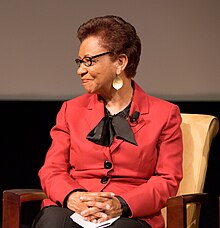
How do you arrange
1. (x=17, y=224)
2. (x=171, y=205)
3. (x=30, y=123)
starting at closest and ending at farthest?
1. (x=171, y=205)
2. (x=17, y=224)
3. (x=30, y=123)

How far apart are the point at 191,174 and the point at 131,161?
38 cm

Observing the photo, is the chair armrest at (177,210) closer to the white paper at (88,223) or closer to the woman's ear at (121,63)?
the white paper at (88,223)

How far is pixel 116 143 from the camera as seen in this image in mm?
3076

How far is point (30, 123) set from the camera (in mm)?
3971

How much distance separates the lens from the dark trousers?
9.32ft

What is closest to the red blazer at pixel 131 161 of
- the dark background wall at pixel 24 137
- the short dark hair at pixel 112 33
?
the short dark hair at pixel 112 33

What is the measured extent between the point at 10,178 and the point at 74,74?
0.71 metres

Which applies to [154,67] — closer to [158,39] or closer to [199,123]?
[158,39]

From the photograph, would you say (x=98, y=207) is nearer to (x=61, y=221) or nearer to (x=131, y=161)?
(x=61, y=221)

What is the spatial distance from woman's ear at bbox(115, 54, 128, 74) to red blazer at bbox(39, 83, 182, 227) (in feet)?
0.49

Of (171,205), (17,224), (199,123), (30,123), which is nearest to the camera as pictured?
(171,205)

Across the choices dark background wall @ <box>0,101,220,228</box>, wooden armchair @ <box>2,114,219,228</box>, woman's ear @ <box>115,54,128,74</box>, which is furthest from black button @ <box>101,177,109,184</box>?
dark background wall @ <box>0,101,220,228</box>

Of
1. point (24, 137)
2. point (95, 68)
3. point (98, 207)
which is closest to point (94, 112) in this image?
point (95, 68)

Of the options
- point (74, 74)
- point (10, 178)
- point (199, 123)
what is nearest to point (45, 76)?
point (74, 74)
